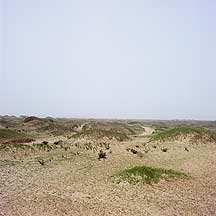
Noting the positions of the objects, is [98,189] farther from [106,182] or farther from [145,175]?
[145,175]

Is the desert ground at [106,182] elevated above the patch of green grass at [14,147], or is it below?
below

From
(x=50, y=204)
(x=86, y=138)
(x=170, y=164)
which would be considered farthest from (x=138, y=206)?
(x=86, y=138)

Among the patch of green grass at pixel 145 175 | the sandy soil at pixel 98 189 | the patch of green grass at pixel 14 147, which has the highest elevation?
the patch of green grass at pixel 14 147

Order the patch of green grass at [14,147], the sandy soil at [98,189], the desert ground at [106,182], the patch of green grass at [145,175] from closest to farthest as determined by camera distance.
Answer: the sandy soil at [98,189] < the desert ground at [106,182] < the patch of green grass at [145,175] < the patch of green grass at [14,147]

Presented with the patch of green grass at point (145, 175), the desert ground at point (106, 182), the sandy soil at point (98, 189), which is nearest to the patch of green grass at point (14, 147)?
the desert ground at point (106, 182)

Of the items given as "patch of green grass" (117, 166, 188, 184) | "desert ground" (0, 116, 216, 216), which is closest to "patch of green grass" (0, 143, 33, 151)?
"desert ground" (0, 116, 216, 216)

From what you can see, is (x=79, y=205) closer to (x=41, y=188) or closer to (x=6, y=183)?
(x=41, y=188)

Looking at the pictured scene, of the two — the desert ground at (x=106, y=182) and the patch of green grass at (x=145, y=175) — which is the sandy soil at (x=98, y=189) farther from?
the patch of green grass at (x=145, y=175)

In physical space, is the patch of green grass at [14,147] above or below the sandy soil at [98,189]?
above

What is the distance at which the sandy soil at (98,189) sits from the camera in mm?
16906

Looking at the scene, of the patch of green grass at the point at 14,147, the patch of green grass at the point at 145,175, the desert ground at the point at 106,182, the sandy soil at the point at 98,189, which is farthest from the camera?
the patch of green grass at the point at 14,147

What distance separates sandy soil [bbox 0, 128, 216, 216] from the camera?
55.5ft

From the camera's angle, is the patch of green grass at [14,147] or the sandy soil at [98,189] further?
the patch of green grass at [14,147]

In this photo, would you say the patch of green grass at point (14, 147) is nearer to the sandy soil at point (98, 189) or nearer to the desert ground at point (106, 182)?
the desert ground at point (106, 182)
